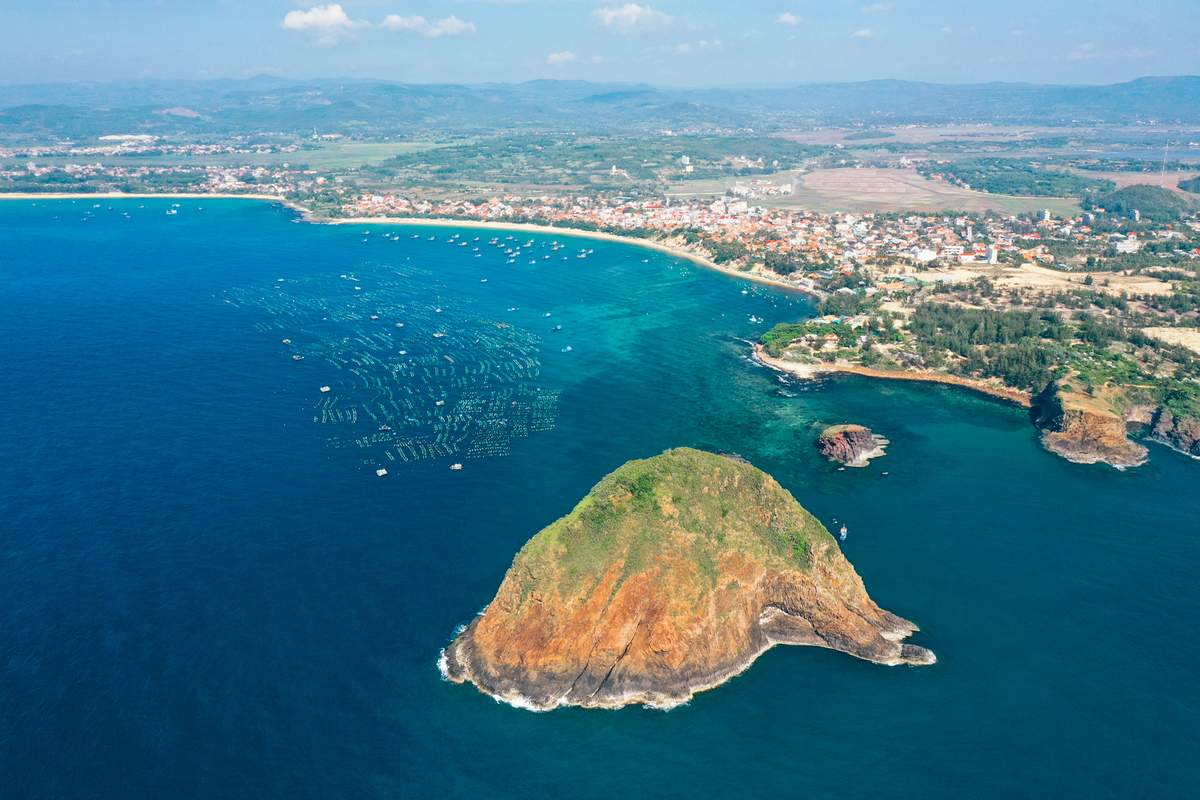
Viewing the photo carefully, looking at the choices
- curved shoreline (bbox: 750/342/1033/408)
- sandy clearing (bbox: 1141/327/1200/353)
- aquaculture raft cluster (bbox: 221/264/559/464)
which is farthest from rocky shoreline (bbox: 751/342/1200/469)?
aquaculture raft cluster (bbox: 221/264/559/464)

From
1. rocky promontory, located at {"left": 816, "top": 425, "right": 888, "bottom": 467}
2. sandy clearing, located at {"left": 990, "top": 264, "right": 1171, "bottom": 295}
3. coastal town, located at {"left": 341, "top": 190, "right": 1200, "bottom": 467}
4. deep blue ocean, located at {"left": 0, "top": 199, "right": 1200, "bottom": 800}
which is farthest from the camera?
sandy clearing, located at {"left": 990, "top": 264, "right": 1171, "bottom": 295}

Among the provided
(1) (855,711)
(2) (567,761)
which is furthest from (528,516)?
(1) (855,711)

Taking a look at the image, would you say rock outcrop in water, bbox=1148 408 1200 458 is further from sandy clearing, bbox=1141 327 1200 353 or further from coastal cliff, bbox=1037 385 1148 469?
sandy clearing, bbox=1141 327 1200 353

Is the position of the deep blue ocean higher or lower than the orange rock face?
lower

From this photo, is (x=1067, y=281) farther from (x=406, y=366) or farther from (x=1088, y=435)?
(x=406, y=366)

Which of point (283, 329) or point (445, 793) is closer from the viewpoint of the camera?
point (445, 793)

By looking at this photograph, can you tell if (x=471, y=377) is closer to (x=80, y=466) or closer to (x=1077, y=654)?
(x=80, y=466)

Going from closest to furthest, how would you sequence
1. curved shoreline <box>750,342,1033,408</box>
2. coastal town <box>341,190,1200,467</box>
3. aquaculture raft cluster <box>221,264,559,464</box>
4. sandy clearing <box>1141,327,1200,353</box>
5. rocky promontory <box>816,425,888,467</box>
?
1. rocky promontory <box>816,425,888,467</box>
2. aquaculture raft cluster <box>221,264,559,464</box>
3. coastal town <box>341,190,1200,467</box>
4. curved shoreline <box>750,342,1033,408</box>
5. sandy clearing <box>1141,327,1200,353</box>
